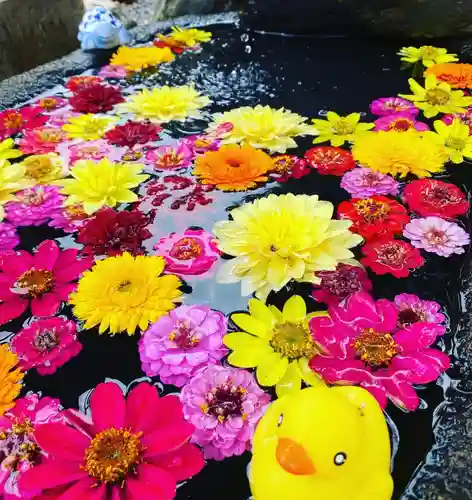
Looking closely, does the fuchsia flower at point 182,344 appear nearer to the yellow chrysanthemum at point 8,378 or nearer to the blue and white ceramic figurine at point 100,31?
the yellow chrysanthemum at point 8,378

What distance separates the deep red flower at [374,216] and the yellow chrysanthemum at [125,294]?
1.99 ft

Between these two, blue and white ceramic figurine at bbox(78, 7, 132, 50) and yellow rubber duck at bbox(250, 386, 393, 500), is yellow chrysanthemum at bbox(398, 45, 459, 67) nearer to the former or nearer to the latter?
blue and white ceramic figurine at bbox(78, 7, 132, 50)

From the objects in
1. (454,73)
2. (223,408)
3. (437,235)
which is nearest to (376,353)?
(223,408)

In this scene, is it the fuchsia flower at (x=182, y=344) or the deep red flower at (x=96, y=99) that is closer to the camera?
the fuchsia flower at (x=182, y=344)

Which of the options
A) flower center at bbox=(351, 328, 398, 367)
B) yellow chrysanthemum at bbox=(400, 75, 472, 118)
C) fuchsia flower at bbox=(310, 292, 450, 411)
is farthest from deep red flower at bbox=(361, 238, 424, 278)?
yellow chrysanthemum at bbox=(400, 75, 472, 118)

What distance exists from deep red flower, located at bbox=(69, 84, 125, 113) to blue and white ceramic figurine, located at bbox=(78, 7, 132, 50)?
0.64 m

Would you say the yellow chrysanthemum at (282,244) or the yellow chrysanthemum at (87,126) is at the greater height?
the yellow chrysanthemum at (87,126)

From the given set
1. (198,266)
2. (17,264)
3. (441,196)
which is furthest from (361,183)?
(17,264)

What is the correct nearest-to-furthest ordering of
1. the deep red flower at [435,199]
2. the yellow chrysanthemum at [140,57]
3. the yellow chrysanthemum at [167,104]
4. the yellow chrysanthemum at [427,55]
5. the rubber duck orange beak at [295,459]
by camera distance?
1. the rubber duck orange beak at [295,459]
2. the deep red flower at [435,199]
3. the yellow chrysanthemum at [167,104]
4. the yellow chrysanthemum at [427,55]
5. the yellow chrysanthemum at [140,57]

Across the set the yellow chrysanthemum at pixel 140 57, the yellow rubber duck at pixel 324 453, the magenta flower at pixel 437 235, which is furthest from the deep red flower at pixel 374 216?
the yellow chrysanthemum at pixel 140 57

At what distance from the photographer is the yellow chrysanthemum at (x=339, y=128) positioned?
237cm

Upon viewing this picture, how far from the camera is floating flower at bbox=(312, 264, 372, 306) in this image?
1610 mm

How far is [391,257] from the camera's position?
175cm

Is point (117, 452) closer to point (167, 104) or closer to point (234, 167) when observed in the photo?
point (234, 167)
